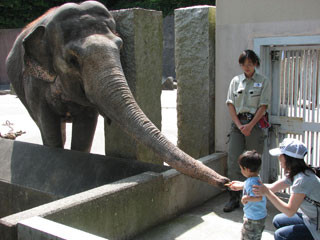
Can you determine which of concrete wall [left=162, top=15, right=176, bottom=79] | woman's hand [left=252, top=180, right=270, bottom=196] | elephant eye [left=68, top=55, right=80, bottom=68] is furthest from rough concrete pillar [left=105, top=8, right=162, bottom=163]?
concrete wall [left=162, top=15, right=176, bottom=79]

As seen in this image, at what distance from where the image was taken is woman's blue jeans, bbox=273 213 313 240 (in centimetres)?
300

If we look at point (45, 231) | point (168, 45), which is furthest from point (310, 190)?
point (168, 45)

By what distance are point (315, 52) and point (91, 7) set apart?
2.47 m

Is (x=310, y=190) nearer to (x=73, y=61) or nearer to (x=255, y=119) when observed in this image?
(x=255, y=119)

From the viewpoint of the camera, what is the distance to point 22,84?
623 centimetres

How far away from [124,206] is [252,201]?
3.74ft

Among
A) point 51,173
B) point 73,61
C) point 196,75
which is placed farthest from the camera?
point 196,75

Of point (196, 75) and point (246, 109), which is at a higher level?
point (196, 75)

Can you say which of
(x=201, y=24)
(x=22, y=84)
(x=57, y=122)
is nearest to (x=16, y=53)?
(x=22, y=84)

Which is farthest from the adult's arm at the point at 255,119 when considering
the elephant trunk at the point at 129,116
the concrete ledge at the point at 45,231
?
the concrete ledge at the point at 45,231

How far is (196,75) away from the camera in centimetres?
536

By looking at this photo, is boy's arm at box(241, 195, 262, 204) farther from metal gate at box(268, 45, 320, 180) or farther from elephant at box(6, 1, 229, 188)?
metal gate at box(268, 45, 320, 180)

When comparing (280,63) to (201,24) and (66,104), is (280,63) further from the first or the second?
(66,104)

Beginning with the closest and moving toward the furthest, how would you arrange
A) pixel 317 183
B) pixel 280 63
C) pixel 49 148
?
pixel 317 183, pixel 280 63, pixel 49 148
